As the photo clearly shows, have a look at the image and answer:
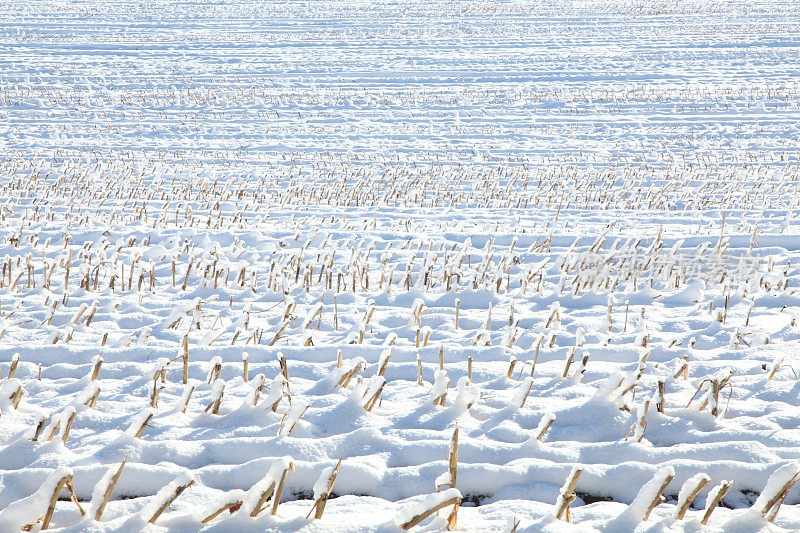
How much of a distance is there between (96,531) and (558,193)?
355 inches

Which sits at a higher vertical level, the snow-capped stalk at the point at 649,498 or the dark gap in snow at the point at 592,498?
the snow-capped stalk at the point at 649,498

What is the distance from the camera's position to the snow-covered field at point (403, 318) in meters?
2.70

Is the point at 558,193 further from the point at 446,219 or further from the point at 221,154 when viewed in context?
the point at 221,154

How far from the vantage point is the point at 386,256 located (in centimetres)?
656

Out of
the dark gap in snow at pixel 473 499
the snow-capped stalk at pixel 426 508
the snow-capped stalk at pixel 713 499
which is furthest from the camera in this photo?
the dark gap in snow at pixel 473 499

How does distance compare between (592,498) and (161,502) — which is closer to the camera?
(161,502)

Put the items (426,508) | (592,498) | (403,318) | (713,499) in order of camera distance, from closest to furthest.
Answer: (426,508) → (713,499) → (592,498) → (403,318)

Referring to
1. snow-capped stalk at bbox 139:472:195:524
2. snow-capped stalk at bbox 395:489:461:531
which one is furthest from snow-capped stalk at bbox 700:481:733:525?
snow-capped stalk at bbox 139:472:195:524

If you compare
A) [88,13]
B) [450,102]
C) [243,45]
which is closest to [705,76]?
[450,102]

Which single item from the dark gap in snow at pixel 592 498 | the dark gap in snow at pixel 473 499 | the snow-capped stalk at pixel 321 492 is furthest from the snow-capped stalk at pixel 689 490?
the snow-capped stalk at pixel 321 492

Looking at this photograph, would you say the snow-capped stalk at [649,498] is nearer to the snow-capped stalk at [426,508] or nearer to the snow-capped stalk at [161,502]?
the snow-capped stalk at [426,508]

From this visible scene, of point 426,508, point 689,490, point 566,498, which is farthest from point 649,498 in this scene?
point 426,508

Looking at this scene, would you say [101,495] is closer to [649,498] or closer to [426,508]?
[426,508]

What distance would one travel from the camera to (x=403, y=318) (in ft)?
16.4
